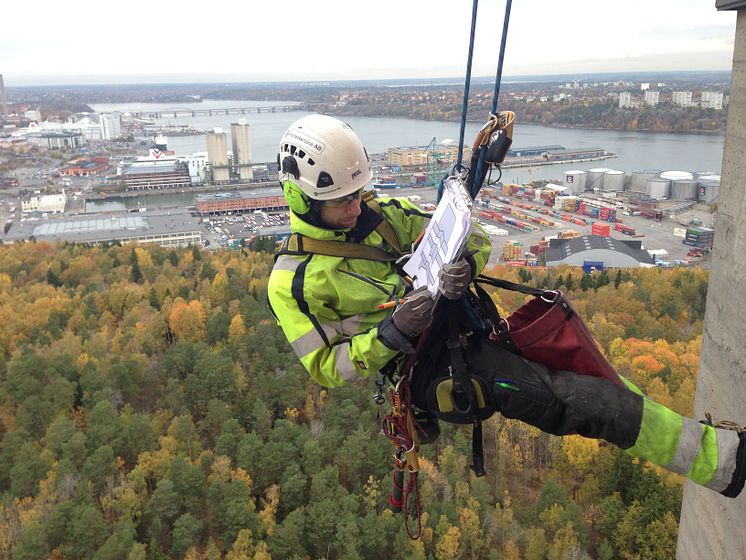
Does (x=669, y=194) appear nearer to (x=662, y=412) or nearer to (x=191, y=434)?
(x=191, y=434)

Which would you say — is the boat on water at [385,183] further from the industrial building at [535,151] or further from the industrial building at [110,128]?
the industrial building at [110,128]

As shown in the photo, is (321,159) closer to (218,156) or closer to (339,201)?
(339,201)

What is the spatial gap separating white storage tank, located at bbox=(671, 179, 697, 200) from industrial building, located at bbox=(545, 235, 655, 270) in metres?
11.0

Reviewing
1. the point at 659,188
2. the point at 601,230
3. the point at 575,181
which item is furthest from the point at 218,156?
the point at 659,188

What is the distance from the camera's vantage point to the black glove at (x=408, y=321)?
1.56 m

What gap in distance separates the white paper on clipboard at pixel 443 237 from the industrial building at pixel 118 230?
836 inches

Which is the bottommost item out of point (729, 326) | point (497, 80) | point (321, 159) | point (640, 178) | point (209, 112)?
point (209, 112)

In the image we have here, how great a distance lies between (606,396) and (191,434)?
279 inches

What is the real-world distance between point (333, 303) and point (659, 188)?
30.2m

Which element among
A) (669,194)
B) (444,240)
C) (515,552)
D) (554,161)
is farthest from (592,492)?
(554,161)

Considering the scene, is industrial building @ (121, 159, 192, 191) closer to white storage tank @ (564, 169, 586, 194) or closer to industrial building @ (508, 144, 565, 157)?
industrial building @ (508, 144, 565, 157)

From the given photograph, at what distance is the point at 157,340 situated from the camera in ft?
36.5

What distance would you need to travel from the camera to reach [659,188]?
28844 mm

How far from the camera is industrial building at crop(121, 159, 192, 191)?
37094 millimetres
